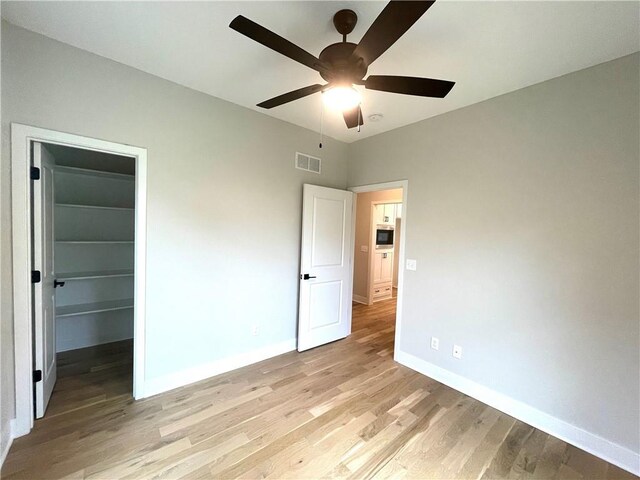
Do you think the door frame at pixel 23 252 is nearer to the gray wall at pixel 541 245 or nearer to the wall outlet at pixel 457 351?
the gray wall at pixel 541 245

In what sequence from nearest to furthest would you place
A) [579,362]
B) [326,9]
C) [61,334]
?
[326,9] < [579,362] < [61,334]

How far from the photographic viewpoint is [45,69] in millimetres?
1777

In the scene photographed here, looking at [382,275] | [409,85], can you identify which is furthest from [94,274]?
[382,275]

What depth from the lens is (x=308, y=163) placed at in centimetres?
323

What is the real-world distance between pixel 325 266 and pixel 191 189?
1.74 m

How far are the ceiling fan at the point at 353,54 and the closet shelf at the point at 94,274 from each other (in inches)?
113

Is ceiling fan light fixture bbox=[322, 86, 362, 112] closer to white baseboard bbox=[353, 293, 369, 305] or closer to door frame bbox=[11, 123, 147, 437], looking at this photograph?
door frame bbox=[11, 123, 147, 437]

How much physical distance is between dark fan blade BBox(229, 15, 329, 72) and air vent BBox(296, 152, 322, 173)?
172 centimetres

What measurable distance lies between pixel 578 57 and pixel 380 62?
1.31 metres

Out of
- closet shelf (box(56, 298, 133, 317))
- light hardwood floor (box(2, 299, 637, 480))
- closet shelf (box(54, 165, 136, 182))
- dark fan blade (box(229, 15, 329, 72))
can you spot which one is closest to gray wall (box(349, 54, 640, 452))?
light hardwood floor (box(2, 299, 637, 480))

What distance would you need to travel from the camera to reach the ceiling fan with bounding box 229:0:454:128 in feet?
3.67

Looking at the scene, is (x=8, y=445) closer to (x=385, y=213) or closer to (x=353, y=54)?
(x=353, y=54)

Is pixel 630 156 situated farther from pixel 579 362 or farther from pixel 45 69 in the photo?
pixel 45 69

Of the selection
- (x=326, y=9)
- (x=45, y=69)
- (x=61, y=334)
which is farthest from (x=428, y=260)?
(x=61, y=334)
